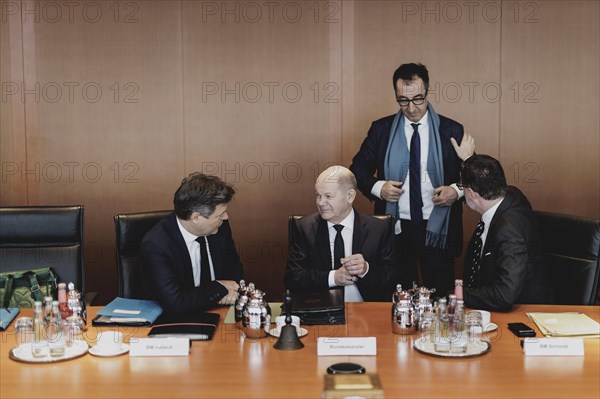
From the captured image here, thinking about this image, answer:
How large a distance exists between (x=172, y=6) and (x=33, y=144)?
134cm

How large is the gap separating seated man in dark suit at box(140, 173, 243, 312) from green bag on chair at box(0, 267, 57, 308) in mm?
563

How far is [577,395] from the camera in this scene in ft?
7.27

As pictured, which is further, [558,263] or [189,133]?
[189,133]

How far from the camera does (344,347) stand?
2.55 metres

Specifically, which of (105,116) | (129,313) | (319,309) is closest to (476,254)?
(319,309)

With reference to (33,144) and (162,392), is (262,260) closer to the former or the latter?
(33,144)

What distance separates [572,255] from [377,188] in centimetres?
118

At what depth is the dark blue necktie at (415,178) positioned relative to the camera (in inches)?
170

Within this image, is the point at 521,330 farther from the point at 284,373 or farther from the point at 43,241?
the point at 43,241

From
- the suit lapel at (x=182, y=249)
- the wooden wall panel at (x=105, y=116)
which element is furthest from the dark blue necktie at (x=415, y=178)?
the wooden wall panel at (x=105, y=116)

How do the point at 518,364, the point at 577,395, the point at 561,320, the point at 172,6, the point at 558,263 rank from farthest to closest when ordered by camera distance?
the point at 172,6, the point at 558,263, the point at 561,320, the point at 518,364, the point at 577,395

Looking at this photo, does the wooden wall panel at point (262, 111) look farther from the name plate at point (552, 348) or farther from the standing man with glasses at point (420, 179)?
the name plate at point (552, 348)

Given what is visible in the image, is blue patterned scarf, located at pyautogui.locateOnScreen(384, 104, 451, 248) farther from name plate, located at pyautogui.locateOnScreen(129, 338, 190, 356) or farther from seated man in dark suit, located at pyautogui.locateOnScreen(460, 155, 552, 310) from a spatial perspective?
name plate, located at pyautogui.locateOnScreen(129, 338, 190, 356)

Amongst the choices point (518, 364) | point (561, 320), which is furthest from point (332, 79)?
point (518, 364)
